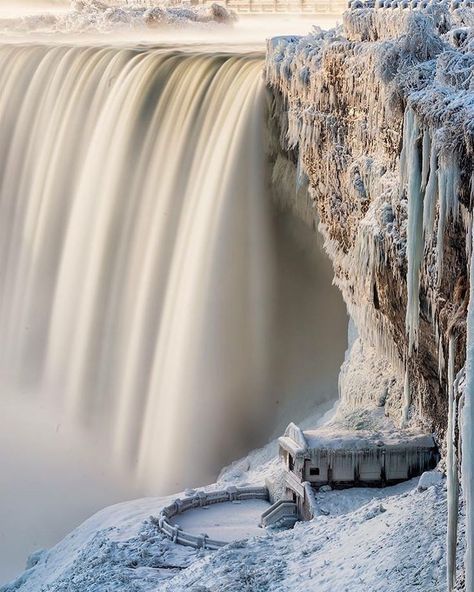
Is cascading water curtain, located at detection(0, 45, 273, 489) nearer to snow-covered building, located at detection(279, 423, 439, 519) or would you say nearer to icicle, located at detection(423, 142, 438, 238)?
snow-covered building, located at detection(279, 423, 439, 519)

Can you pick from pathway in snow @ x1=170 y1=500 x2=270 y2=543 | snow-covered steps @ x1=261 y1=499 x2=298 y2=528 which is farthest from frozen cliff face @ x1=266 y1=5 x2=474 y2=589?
pathway in snow @ x1=170 y1=500 x2=270 y2=543

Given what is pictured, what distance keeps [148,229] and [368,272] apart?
826cm

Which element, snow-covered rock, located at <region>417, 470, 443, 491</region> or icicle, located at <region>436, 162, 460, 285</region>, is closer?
icicle, located at <region>436, 162, 460, 285</region>

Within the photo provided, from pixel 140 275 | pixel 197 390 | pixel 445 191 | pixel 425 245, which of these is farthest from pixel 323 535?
pixel 140 275

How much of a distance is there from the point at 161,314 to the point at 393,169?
7.89 metres

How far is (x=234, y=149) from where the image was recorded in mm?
26422

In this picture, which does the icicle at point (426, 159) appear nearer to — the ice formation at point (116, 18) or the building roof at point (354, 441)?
the building roof at point (354, 441)

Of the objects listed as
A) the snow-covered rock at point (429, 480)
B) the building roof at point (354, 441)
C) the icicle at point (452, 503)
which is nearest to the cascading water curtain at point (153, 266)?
the building roof at point (354, 441)

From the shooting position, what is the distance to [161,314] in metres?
26.8

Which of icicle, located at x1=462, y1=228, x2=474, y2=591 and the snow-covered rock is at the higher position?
icicle, located at x1=462, y1=228, x2=474, y2=591

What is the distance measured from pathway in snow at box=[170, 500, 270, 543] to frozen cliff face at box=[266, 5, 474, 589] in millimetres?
2707

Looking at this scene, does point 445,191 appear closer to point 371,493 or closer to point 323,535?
point 323,535

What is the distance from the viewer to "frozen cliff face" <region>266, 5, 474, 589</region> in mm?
14906

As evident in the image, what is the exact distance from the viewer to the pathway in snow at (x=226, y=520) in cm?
2017
